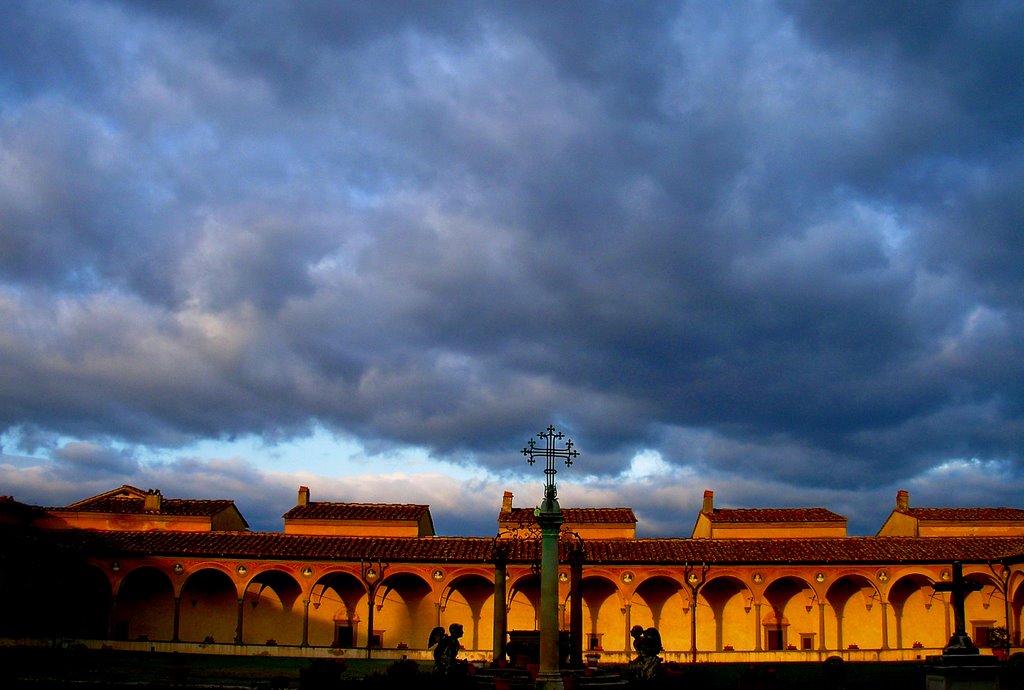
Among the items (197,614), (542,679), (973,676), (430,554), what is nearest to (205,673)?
(542,679)

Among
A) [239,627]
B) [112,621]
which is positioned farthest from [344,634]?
[112,621]

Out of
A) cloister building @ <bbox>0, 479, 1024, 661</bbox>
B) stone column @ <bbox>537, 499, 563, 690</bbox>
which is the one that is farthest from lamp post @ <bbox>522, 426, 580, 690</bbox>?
cloister building @ <bbox>0, 479, 1024, 661</bbox>

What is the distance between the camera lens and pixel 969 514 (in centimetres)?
4416

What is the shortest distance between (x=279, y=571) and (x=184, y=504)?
869 cm

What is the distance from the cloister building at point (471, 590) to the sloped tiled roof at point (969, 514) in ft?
5.28

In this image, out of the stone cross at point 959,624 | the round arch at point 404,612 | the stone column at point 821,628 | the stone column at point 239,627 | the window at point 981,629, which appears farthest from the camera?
the round arch at point 404,612

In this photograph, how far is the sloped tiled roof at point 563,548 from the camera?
37.6 metres

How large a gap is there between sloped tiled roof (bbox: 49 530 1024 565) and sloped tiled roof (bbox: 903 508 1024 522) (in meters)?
3.18

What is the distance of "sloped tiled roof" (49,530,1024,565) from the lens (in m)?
37.6

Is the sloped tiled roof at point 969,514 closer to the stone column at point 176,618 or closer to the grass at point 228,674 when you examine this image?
the grass at point 228,674

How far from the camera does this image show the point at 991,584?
125 feet

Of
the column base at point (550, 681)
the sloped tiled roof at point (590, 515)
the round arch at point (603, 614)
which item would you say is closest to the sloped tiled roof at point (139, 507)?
the sloped tiled roof at point (590, 515)

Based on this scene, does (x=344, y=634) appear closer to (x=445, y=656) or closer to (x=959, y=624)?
(x=445, y=656)

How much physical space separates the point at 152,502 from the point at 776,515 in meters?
29.0
